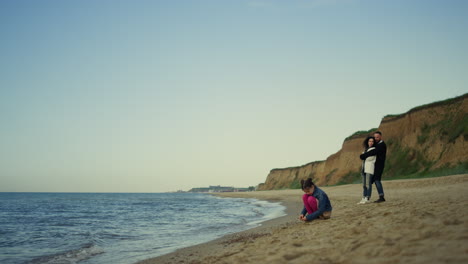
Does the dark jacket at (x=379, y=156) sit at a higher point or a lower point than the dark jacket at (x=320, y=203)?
higher

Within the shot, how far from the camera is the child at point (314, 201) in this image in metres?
8.58

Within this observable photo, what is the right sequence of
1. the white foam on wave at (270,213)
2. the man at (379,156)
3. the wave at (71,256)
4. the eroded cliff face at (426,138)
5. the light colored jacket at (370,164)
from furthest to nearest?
the eroded cliff face at (426,138)
the white foam on wave at (270,213)
the light colored jacket at (370,164)
the man at (379,156)
the wave at (71,256)

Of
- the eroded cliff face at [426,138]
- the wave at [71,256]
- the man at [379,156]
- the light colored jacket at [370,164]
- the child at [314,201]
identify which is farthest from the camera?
the eroded cliff face at [426,138]

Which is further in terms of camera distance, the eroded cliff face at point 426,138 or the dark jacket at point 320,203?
the eroded cliff face at point 426,138

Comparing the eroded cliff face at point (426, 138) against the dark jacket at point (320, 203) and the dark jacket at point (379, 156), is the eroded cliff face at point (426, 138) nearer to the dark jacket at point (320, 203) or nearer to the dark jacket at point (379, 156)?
the dark jacket at point (379, 156)

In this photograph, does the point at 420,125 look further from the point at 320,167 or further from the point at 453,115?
the point at 320,167

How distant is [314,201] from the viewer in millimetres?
8742

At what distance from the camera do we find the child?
338 inches

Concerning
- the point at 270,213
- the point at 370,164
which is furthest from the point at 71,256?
the point at 270,213

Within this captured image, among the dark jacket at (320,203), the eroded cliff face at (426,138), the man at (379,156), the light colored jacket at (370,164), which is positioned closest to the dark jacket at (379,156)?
the man at (379,156)

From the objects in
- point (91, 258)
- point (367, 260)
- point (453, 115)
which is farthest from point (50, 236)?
point (453, 115)

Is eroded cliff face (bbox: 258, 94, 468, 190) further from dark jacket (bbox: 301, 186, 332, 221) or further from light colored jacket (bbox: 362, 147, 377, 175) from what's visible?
dark jacket (bbox: 301, 186, 332, 221)

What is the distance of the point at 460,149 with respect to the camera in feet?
91.3

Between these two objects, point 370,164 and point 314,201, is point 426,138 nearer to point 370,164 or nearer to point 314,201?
point 370,164
